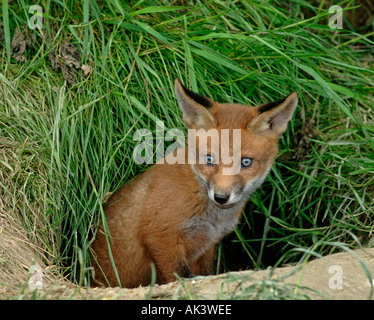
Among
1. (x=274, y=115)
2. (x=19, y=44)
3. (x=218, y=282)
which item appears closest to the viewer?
(x=218, y=282)

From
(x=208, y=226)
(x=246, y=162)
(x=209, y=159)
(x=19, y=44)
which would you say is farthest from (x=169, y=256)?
(x=19, y=44)

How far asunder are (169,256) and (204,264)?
0.70m

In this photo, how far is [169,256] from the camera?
12.4 ft

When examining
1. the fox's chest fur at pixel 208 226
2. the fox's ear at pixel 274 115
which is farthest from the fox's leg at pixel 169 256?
the fox's ear at pixel 274 115

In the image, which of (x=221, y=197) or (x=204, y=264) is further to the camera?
(x=204, y=264)

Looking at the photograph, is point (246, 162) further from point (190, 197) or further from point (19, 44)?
point (19, 44)

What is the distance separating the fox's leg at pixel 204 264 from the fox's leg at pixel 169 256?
22.1 inches

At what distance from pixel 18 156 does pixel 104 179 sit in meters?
0.66

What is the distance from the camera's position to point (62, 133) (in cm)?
393

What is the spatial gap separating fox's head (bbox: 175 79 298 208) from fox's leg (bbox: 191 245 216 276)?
2.74ft

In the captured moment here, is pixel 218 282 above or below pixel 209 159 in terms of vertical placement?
below

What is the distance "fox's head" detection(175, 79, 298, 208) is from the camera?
355 centimetres

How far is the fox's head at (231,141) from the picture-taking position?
3549mm

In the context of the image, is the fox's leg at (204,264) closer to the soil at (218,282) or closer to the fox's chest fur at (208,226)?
the fox's chest fur at (208,226)
